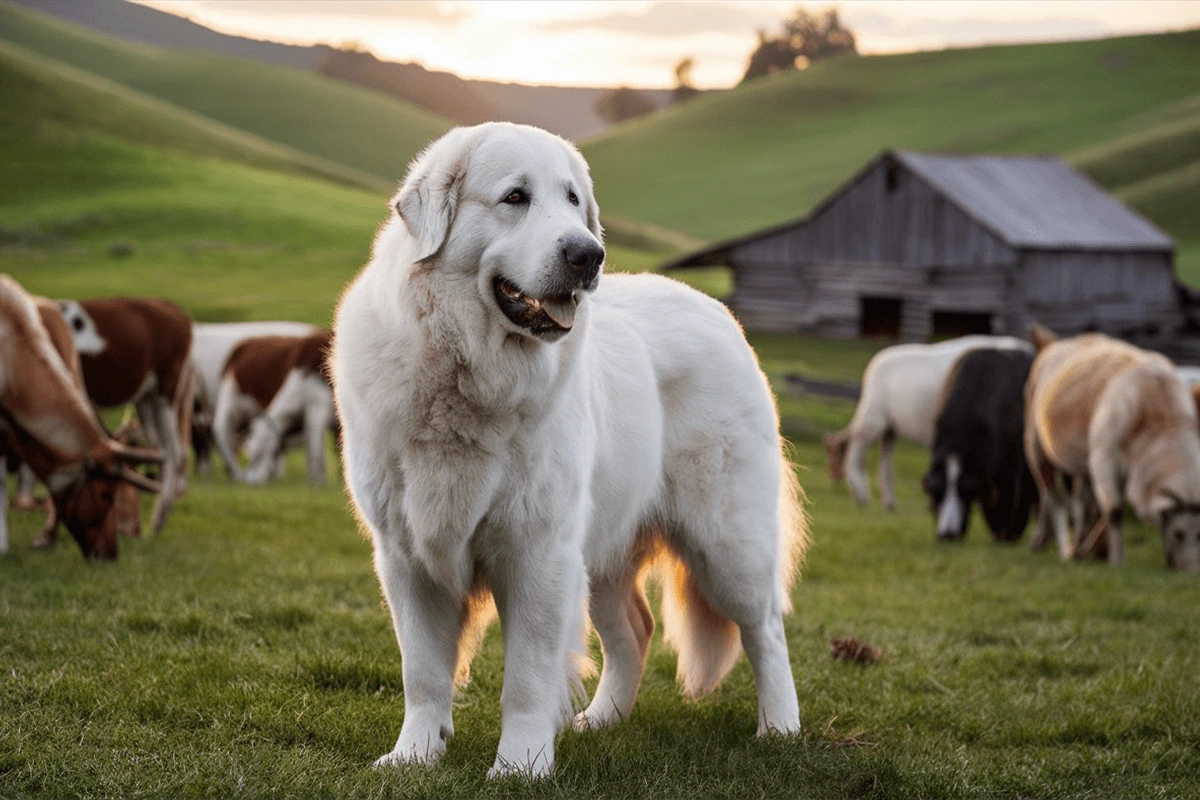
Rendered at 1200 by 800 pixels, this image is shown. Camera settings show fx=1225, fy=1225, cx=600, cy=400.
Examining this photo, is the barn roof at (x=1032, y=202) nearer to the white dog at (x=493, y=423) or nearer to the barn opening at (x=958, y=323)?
the barn opening at (x=958, y=323)

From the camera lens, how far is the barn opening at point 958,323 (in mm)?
39719

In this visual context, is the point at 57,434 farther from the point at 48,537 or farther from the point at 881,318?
the point at 881,318

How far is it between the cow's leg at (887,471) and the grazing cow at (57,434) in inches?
449

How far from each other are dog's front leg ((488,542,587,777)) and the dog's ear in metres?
1.11

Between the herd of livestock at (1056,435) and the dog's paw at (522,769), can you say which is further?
the herd of livestock at (1056,435)

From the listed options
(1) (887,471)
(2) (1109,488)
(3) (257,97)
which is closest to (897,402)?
(1) (887,471)

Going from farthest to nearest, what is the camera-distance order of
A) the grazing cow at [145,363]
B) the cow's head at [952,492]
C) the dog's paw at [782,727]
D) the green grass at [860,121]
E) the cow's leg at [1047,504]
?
the green grass at [860,121] → the cow's head at [952,492] → the cow's leg at [1047,504] → the grazing cow at [145,363] → the dog's paw at [782,727]

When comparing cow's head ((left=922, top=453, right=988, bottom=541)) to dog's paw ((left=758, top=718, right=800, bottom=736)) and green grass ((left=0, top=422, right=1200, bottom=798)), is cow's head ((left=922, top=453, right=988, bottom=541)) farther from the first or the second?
dog's paw ((left=758, top=718, right=800, bottom=736))

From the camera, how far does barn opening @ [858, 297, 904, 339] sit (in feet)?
140

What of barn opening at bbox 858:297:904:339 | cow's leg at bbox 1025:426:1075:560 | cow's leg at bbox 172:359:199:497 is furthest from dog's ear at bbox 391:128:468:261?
barn opening at bbox 858:297:904:339

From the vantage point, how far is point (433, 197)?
4.02 m

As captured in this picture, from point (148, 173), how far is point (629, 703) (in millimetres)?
54425

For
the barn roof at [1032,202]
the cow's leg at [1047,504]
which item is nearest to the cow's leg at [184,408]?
the cow's leg at [1047,504]

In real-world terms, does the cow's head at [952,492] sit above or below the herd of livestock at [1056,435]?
below
